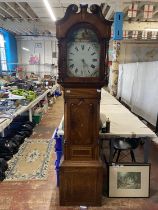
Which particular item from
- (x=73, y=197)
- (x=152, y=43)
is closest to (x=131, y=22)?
(x=152, y=43)

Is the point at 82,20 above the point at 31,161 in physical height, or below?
above

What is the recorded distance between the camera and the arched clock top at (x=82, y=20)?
2.08m

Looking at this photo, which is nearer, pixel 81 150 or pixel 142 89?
pixel 81 150

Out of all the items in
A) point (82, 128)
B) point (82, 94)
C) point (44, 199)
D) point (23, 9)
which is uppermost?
point (23, 9)

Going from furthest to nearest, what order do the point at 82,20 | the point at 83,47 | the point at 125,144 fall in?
1. the point at 125,144
2. the point at 83,47
3. the point at 82,20

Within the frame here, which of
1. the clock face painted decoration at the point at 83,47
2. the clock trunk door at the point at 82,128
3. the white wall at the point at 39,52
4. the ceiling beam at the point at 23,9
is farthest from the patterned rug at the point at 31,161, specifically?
the white wall at the point at 39,52

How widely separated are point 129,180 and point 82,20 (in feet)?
6.27

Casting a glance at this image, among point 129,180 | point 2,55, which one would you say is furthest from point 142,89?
point 2,55

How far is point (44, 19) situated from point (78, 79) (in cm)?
826

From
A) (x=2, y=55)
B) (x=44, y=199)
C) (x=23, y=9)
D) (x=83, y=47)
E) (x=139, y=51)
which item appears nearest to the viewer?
(x=83, y=47)

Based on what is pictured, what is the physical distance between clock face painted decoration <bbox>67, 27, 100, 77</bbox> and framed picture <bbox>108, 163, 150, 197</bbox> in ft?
3.93

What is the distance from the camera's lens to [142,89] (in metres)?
6.77

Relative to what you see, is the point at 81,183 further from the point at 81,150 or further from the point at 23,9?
the point at 23,9

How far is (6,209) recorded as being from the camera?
2.44 metres
